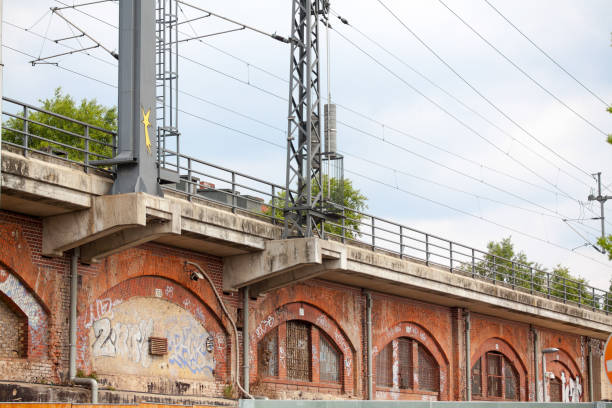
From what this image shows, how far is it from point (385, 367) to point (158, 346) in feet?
33.2

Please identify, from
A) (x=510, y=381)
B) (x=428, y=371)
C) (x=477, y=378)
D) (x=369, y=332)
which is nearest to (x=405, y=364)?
(x=428, y=371)

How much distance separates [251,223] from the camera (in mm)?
22500

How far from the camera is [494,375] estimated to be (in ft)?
116

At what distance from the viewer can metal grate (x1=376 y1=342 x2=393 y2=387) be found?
2898cm

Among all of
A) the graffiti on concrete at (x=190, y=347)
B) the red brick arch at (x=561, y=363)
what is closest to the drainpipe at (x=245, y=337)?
the graffiti on concrete at (x=190, y=347)

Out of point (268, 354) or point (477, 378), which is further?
point (477, 378)

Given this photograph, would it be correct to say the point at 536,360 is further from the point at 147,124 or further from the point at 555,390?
the point at 147,124

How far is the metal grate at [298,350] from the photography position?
25.4m

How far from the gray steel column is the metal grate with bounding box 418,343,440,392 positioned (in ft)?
46.9

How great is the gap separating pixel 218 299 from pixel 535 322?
17886 millimetres

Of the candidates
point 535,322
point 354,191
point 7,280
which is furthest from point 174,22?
point 354,191

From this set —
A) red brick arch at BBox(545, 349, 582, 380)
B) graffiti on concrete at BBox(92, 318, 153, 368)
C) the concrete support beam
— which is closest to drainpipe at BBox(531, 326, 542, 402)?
red brick arch at BBox(545, 349, 582, 380)

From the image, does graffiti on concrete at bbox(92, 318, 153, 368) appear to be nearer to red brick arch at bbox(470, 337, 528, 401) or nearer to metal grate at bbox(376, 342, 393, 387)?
metal grate at bbox(376, 342, 393, 387)

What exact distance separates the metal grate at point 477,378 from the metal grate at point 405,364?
407 cm
